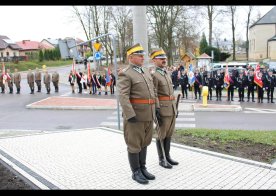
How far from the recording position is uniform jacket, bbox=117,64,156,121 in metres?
5.43

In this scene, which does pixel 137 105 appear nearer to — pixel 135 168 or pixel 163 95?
pixel 163 95

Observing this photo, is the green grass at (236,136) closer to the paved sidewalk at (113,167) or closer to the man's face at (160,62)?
the paved sidewalk at (113,167)

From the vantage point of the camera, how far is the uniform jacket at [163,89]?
6172mm

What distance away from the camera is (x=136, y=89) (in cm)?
555

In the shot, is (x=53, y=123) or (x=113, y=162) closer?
(x=113, y=162)

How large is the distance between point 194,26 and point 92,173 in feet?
115

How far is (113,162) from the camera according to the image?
6.77m

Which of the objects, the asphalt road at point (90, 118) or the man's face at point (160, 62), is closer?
the man's face at point (160, 62)

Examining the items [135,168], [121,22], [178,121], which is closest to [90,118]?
[178,121]

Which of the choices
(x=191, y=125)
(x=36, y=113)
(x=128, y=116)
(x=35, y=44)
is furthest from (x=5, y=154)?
(x=35, y=44)

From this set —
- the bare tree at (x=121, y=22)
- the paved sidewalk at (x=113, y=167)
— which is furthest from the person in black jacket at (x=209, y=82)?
the bare tree at (x=121, y=22)

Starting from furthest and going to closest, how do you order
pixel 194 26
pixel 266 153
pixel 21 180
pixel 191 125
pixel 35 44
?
pixel 35 44
pixel 194 26
pixel 191 125
pixel 266 153
pixel 21 180

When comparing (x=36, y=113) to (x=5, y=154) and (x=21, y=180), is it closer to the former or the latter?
(x=5, y=154)

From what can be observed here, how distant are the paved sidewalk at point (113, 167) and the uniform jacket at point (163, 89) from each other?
1064 millimetres
